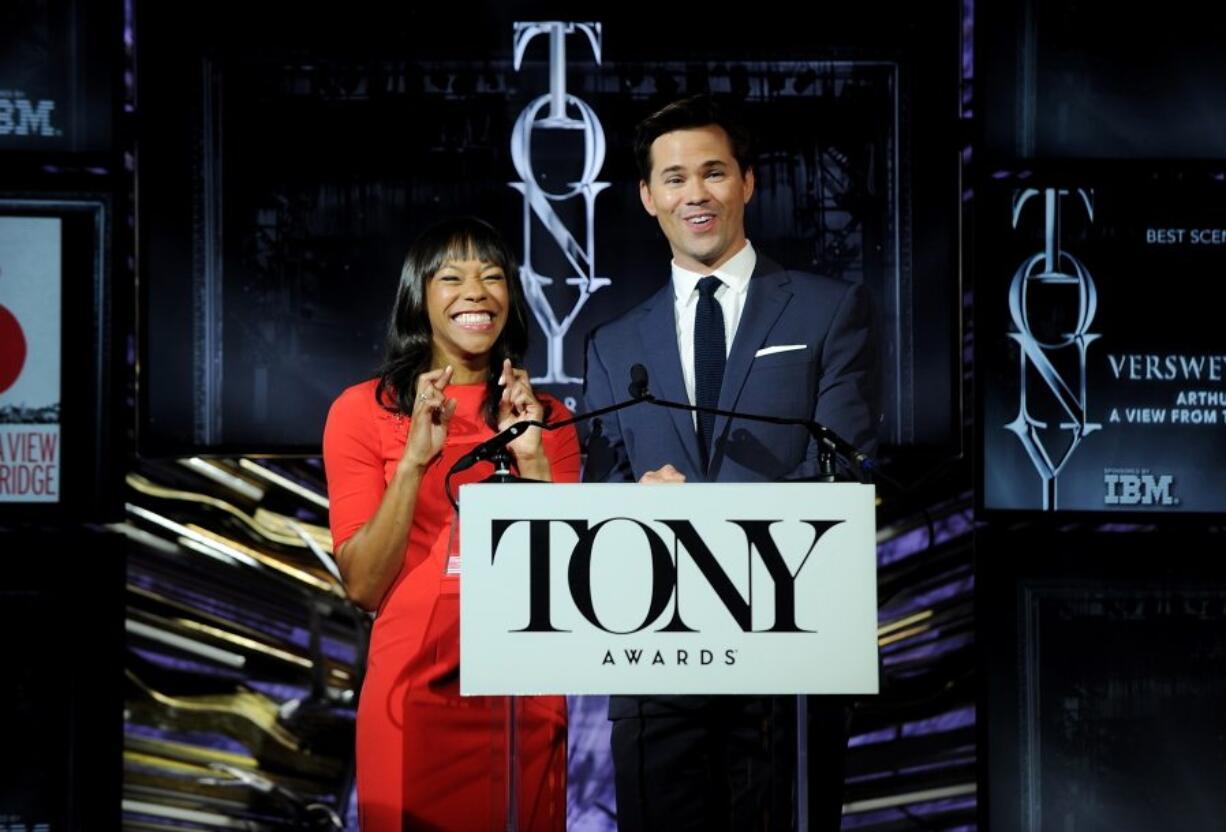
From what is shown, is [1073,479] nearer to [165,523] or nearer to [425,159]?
[425,159]

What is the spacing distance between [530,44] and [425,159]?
421 mm

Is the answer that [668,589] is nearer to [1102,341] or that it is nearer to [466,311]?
[466,311]

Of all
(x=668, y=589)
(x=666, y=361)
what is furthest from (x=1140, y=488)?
(x=668, y=589)

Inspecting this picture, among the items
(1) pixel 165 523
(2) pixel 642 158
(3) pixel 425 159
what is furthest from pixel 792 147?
(1) pixel 165 523

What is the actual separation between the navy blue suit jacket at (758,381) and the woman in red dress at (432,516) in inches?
14.9

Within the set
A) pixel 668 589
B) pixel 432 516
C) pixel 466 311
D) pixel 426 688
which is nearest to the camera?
pixel 668 589

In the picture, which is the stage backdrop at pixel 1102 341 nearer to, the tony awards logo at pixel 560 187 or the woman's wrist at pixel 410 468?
the tony awards logo at pixel 560 187

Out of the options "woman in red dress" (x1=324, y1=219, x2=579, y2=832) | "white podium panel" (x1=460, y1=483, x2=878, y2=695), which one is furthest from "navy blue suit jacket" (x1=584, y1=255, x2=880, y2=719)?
"white podium panel" (x1=460, y1=483, x2=878, y2=695)

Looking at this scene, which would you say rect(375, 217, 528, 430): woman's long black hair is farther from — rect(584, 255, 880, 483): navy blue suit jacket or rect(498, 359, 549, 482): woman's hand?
rect(584, 255, 880, 483): navy blue suit jacket

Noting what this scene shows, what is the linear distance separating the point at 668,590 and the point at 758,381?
137 centimetres

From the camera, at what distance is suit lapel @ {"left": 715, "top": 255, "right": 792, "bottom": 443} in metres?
3.49

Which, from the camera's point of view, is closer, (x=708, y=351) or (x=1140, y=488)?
(x=708, y=351)

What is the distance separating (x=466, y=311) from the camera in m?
3.13

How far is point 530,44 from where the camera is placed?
3654mm
